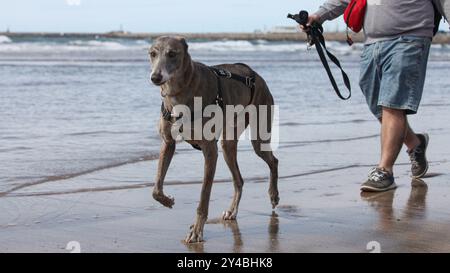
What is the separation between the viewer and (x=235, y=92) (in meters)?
5.72

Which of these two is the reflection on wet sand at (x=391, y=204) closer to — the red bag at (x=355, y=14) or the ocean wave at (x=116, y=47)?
the red bag at (x=355, y=14)

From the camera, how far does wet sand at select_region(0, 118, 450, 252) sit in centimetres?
494

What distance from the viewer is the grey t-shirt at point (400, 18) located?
6.58m

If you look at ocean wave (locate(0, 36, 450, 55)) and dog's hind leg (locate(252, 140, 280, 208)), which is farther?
ocean wave (locate(0, 36, 450, 55))

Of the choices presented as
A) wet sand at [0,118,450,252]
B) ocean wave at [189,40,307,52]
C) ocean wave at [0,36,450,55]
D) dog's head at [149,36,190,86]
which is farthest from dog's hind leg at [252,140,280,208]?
ocean wave at [189,40,307,52]

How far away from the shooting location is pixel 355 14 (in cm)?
679

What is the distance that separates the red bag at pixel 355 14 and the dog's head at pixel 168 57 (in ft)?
7.11

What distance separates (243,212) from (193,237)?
0.98 metres

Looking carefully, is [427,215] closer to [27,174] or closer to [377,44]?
[377,44]

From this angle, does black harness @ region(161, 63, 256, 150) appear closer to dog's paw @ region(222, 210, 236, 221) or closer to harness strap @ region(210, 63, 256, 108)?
harness strap @ region(210, 63, 256, 108)

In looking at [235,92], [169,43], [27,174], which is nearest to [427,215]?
[235,92]

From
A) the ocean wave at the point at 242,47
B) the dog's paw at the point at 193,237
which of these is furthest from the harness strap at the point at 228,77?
the ocean wave at the point at 242,47

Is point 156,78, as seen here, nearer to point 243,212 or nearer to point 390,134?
point 243,212

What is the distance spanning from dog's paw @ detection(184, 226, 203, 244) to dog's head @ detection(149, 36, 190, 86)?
0.95m
